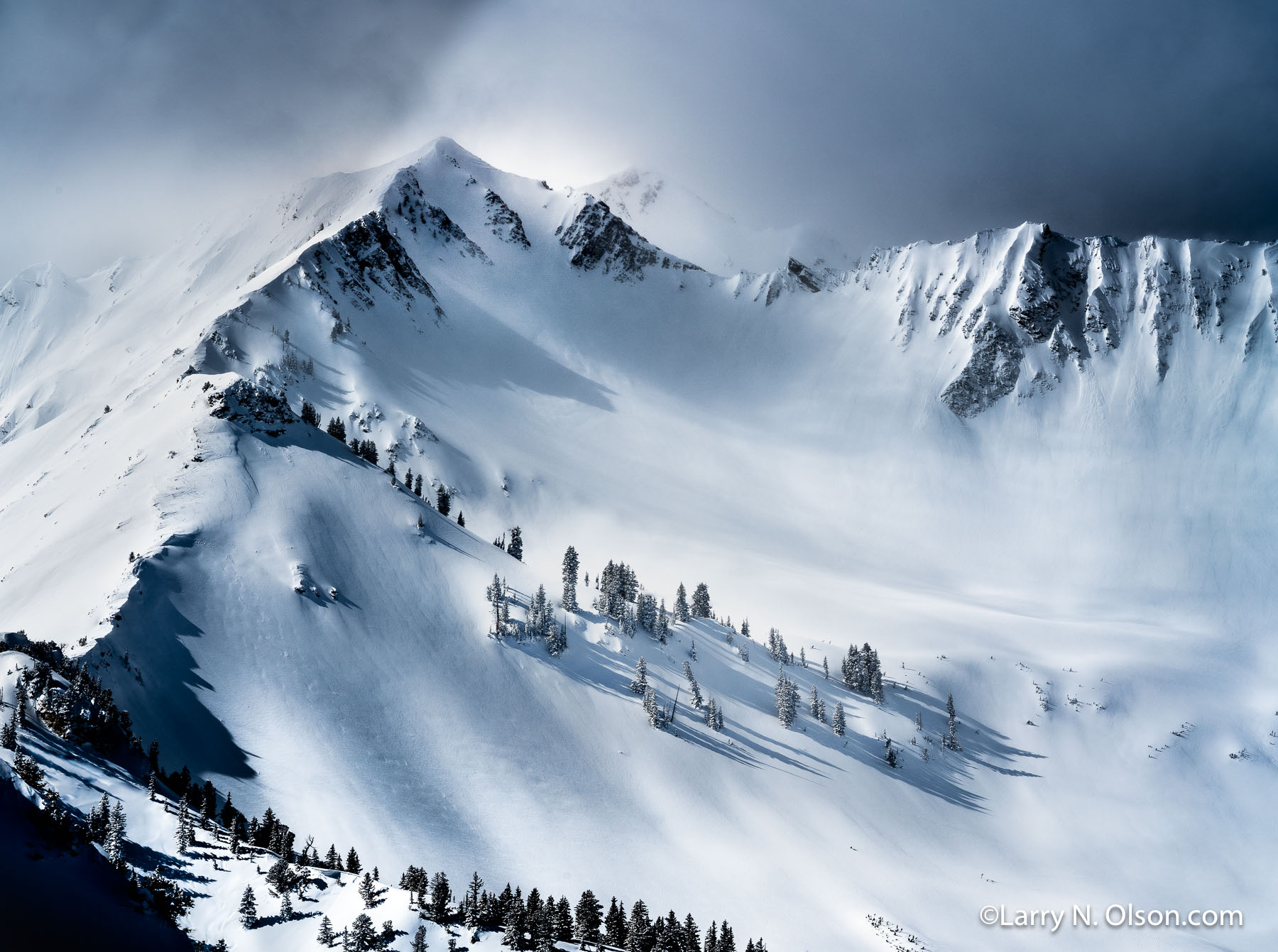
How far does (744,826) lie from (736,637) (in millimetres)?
50500

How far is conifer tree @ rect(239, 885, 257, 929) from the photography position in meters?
39.0

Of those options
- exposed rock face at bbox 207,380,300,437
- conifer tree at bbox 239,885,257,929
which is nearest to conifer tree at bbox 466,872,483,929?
conifer tree at bbox 239,885,257,929

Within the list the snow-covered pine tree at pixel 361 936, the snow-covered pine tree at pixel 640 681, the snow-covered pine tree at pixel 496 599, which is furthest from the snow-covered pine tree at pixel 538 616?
the snow-covered pine tree at pixel 361 936

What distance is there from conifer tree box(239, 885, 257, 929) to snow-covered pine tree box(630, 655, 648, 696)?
2524 inches

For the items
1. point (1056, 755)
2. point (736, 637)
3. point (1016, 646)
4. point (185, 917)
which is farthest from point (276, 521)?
point (1016, 646)

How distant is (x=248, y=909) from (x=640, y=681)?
65.5 meters

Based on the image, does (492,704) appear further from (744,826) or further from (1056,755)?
(1056,755)

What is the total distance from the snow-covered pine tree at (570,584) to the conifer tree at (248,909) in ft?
246

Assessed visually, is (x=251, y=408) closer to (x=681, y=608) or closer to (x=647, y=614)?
(x=647, y=614)

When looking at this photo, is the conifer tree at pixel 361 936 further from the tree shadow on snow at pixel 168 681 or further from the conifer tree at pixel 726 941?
the tree shadow on snow at pixel 168 681

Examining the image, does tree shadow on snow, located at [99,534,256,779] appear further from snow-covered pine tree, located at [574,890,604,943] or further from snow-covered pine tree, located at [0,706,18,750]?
snow-covered pine tree, located at [574,890,604,943]

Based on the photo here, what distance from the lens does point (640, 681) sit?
10119 centimetres

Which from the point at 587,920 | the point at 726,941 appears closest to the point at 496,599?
the point at 587,920

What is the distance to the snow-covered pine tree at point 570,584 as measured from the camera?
379 ft
